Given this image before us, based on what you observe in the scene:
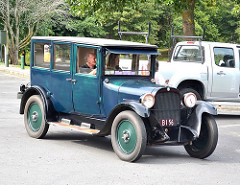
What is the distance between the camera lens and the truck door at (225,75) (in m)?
14.3

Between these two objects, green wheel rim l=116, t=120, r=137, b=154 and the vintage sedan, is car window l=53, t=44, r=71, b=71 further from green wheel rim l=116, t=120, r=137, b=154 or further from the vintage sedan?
green wheel rim l=116, t=120, r=137, b=154

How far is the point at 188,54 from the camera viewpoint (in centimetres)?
1482

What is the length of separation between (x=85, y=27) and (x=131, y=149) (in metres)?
42.2

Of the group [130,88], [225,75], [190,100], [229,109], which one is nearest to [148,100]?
[130,88]

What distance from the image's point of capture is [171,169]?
7.56 m

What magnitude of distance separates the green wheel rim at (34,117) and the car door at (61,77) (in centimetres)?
35

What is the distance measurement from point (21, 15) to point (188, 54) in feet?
75.6

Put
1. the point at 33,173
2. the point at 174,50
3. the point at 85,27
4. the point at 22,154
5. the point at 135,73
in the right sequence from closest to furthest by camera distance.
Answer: the point at 33,173 → the point at 22,154 → the point at 135,73 → the point at 174,50 → the point at 85,27

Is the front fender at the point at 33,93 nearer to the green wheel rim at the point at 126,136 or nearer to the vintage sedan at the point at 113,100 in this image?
the vintage sedan at the point at 113,100

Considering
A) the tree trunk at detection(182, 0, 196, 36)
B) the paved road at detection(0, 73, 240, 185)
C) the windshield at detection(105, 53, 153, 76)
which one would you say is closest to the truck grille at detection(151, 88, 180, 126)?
the paved road at detection(0, 73, 240, 185)

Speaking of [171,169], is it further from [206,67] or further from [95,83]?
[206,67]

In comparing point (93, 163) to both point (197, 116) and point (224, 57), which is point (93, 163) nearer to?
point (197, 116)

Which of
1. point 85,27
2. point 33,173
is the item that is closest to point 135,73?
point 33,173

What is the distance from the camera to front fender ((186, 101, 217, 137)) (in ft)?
27.2
